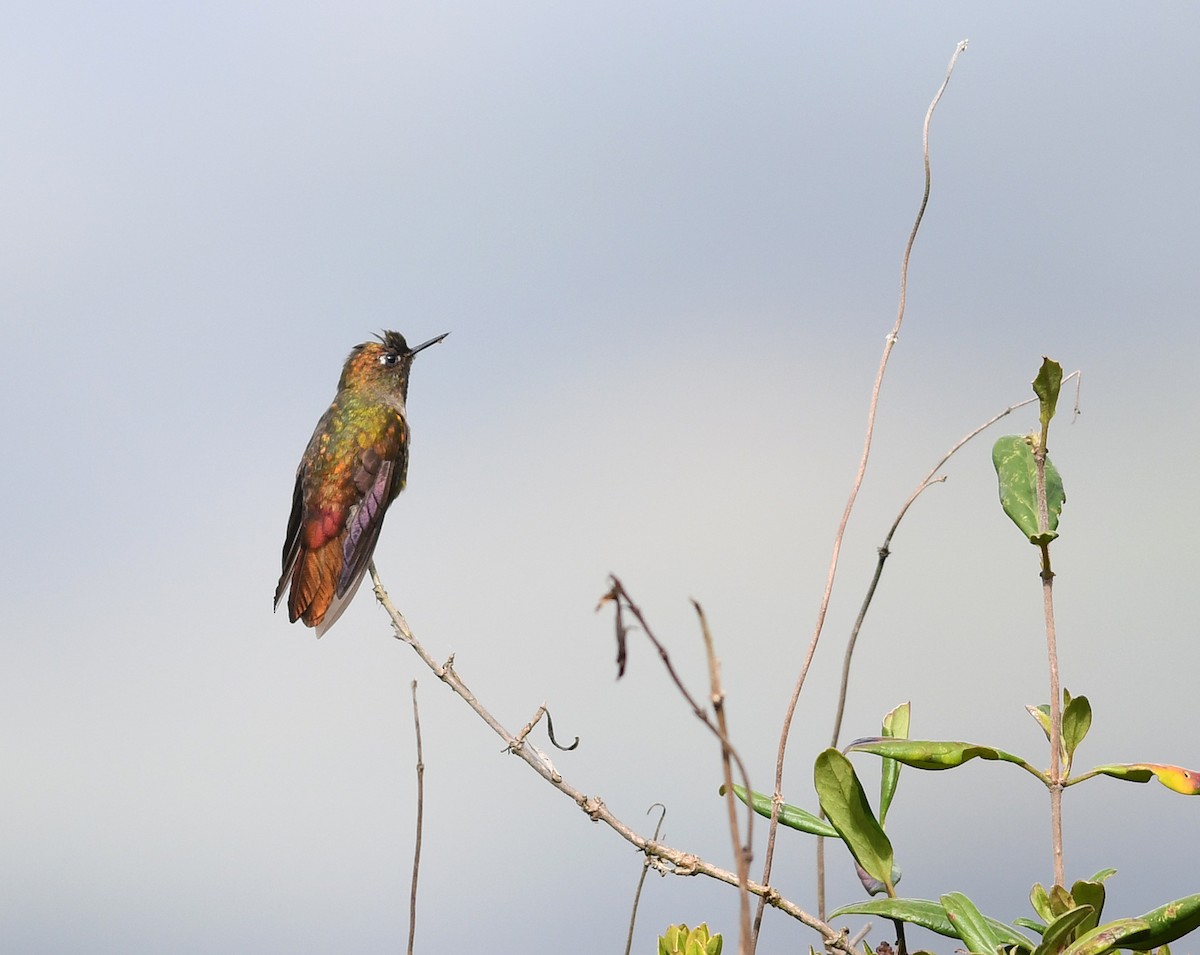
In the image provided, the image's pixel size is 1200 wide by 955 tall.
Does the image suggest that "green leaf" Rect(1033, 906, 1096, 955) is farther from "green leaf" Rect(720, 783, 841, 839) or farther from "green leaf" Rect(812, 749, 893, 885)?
"green leaf" Rect(720, 783, 841, 839)

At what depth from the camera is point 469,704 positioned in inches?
100.0

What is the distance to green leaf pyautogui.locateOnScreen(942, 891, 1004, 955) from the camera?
167cm

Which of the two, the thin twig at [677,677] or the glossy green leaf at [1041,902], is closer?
the thin twig at [677,677]

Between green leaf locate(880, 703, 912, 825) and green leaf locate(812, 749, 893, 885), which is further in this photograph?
green leaf locate(880, 703, 912, 825)

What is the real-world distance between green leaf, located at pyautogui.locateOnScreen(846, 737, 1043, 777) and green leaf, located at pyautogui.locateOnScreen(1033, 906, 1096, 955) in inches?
9.0

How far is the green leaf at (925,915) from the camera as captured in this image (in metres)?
1.73

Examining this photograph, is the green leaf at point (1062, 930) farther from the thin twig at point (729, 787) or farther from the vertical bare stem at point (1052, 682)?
the thin twig at point (729, 787)

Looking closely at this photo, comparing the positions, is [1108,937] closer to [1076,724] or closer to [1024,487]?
[1076,724]

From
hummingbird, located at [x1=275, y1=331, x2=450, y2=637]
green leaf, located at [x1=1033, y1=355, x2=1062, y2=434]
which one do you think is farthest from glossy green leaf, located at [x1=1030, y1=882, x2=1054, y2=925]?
hummingbird, located at [x1=275, y1=331, x2=450, y2=637]

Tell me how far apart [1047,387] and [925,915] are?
783mm

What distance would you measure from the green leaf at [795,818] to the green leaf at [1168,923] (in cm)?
51

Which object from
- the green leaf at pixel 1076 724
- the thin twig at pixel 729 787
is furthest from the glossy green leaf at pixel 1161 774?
the thin twig at pixel 729 787

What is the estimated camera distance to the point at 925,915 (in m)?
1.76

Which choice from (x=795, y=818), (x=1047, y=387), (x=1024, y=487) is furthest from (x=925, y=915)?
(x=1047, y=387)
